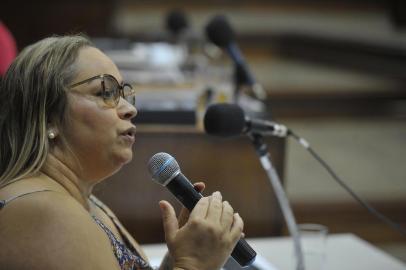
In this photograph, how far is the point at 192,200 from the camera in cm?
113

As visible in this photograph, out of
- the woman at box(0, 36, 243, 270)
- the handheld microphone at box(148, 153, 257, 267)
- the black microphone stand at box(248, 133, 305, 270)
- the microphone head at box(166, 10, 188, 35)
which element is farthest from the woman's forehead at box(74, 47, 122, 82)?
the microphone head at box(166, 10, 188, 35)

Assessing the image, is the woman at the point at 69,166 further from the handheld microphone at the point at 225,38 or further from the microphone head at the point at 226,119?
the handheld microphone at the point at 225,38

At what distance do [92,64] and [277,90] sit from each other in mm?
5513

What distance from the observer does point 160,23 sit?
7.11 meters

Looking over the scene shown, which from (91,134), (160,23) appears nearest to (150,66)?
(91,134)

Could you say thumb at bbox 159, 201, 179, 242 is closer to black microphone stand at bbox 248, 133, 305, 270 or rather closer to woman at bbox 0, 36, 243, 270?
woman at bbox 0, 36, 243, 270

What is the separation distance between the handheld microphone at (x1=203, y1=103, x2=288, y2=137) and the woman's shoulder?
18.9 inches

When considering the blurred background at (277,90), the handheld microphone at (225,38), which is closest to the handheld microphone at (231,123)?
the blurred background at (277,90)

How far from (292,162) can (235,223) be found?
174 centimetres

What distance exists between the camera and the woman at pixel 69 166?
107 centimetres

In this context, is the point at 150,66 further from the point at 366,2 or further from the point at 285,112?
the point at 366,2

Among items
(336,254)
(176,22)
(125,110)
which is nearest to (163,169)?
(125,110)

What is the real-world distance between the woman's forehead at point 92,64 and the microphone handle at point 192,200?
25 centimetres

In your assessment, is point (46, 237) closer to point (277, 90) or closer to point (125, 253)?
point (125, 253)
